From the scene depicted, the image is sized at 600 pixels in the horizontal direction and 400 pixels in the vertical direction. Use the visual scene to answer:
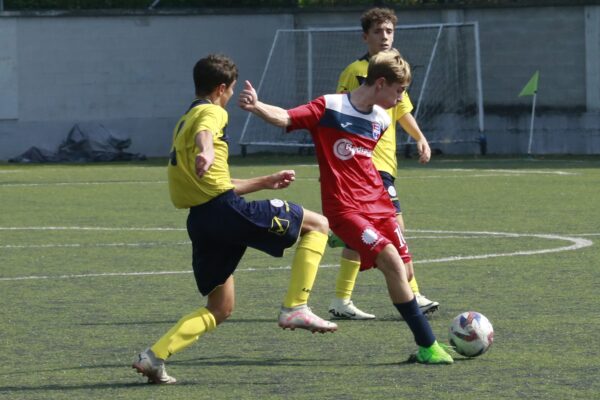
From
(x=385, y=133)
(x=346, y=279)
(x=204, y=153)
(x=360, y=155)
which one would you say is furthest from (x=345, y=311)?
(x=204, y=153)

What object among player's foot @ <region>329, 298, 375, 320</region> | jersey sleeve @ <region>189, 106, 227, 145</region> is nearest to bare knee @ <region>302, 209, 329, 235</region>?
jersey sleeve @ <region>189, 106, 227, 145</region>

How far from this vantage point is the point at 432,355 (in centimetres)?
712

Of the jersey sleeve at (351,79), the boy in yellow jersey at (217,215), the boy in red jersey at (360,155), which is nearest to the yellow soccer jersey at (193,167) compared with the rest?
the boy in yellow jersey at (217,215)

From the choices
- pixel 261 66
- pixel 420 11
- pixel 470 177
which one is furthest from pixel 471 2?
pixel 470 177

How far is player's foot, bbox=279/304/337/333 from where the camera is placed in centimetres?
700

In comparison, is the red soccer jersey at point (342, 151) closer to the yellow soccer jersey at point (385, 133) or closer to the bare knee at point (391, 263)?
the bare knee at point (391, 263)

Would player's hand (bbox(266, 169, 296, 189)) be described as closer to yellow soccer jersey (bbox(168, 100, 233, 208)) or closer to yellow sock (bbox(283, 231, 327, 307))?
yellow soccer jersey (bbox(168, 100, 233, 208))

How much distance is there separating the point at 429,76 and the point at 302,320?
24110 millimetres

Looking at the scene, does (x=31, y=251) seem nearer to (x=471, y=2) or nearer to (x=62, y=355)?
(x=62, y=355)

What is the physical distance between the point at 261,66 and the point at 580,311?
24438 mm

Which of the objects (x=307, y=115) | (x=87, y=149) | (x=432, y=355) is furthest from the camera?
(x=87, y=149)

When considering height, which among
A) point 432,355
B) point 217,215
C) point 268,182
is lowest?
point 432,355

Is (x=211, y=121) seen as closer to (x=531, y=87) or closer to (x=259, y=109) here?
(x=259, y=109)

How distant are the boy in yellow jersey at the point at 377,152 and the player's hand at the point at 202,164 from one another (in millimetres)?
2630
